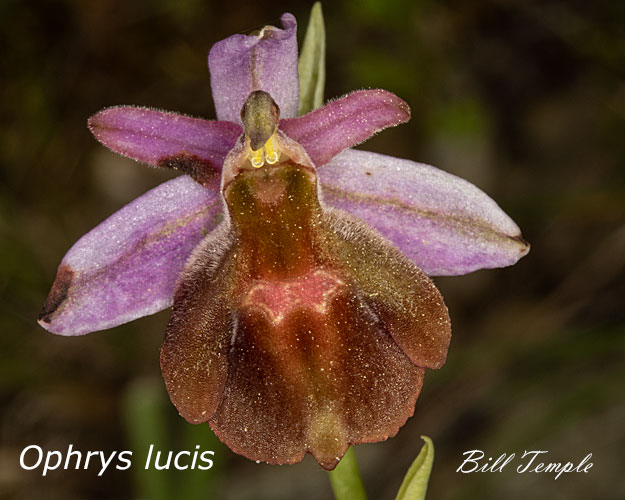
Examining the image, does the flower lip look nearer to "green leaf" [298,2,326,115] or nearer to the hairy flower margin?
the hairy flower margin

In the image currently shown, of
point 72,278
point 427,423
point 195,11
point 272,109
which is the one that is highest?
point 272,109

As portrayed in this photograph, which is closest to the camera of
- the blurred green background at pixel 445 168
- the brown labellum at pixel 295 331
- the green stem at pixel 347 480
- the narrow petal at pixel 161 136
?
the brown labellum at pixel 295 331

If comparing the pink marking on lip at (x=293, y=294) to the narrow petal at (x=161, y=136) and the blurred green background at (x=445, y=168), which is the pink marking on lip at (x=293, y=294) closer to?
the narrow petal at (x=161, y=136)

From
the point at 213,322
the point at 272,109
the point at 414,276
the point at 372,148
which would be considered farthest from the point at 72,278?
the point at 372,148

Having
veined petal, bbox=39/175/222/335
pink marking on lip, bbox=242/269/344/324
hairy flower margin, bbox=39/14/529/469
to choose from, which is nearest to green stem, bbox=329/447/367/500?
hairy flower margin, bbox=39/14/529/469

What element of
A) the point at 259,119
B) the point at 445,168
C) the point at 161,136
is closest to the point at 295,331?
the point at 259,119

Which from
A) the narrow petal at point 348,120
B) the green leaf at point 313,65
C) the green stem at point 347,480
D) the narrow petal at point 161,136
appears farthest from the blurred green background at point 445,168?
the narrow petal at point 348,120

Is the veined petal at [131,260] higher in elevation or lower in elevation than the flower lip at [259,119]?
lower

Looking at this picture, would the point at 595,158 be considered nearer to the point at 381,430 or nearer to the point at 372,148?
the point at 372,148
